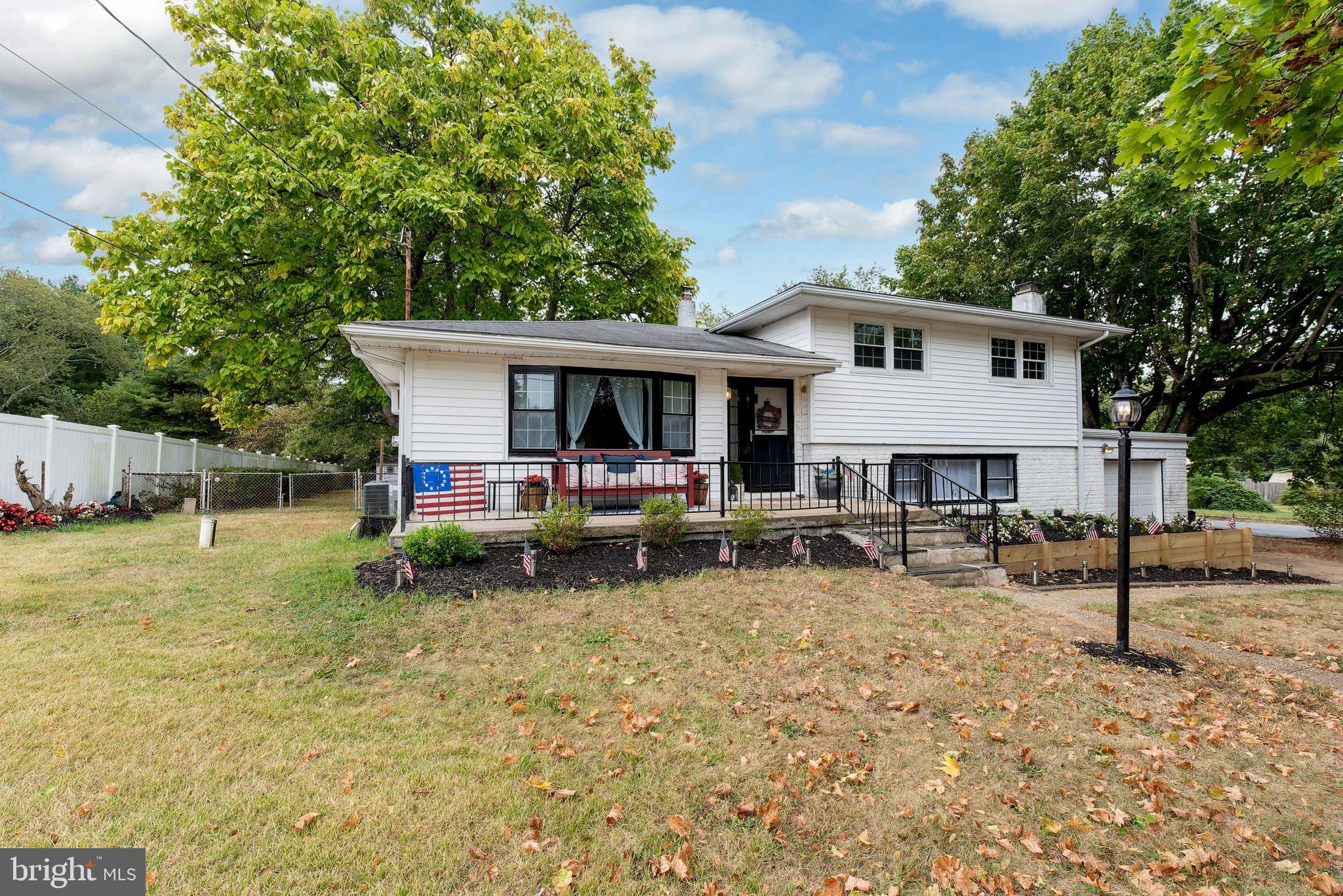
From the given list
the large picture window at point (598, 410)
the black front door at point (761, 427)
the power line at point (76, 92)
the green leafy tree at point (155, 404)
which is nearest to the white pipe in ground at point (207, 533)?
the large picture window at point (598, 410)

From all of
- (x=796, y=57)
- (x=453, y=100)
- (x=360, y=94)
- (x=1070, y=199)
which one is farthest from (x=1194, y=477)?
(x=360, y=94)

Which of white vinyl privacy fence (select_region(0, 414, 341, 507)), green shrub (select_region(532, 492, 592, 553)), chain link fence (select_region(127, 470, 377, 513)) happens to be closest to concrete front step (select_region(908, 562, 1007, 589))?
green shrub (select_region(532, 492, 592, 553))

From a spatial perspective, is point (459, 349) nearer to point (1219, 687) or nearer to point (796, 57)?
point (1219, 687)

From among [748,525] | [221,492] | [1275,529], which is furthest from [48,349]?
[1275,529]

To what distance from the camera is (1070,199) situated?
53.1 feet

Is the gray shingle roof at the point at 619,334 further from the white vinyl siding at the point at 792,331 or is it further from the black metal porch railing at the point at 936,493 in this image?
the black metal porch railing at the point at 936,493

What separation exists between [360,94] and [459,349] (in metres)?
10.6

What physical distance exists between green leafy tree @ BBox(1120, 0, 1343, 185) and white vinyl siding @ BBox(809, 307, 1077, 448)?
7.20 metres

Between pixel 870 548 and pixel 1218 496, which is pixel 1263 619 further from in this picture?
pixel 1218 496

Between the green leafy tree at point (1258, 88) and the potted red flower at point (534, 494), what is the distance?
7.66 meters

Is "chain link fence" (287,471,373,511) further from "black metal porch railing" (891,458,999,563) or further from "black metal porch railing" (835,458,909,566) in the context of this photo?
"black metal porch railing" (891,458,999,563)

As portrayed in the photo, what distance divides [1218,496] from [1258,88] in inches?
1212

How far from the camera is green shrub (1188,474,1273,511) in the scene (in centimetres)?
2566

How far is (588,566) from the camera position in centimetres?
693
